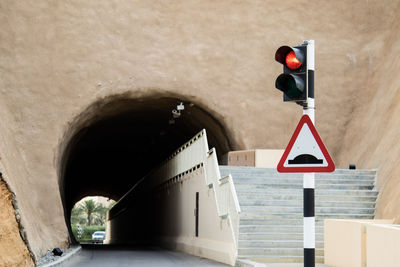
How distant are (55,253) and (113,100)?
24.3 ft

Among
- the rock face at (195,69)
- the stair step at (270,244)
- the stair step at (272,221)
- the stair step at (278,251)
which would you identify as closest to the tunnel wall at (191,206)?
the stair step at (270,244)

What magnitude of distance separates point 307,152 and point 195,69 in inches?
672

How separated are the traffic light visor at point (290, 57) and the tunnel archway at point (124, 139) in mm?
16543

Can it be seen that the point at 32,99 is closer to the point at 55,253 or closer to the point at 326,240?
the point at 55,253

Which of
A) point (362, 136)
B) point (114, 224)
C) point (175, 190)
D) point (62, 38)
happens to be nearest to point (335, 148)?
point (362, 136)

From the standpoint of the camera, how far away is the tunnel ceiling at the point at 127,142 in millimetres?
26016

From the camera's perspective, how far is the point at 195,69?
24.0 meters

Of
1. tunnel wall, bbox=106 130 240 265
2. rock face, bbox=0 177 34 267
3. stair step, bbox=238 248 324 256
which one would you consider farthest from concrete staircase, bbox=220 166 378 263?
rock face, bbox=0 177 34 267

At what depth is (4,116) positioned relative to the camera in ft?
69.1

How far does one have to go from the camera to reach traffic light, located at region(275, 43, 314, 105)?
703cm

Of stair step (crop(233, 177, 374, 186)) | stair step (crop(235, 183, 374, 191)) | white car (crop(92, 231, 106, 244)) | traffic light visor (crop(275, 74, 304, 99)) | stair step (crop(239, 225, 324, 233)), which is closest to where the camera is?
traffic light visor (crop(275, 74, 304, 99))

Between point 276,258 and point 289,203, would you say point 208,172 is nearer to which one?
point 289,203

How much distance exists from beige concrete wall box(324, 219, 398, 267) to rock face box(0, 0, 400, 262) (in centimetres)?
762

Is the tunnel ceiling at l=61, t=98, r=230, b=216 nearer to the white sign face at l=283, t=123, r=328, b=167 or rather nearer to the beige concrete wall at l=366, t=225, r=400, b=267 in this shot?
the beige concrete wall at l=366, t=225, r=400, b=267
